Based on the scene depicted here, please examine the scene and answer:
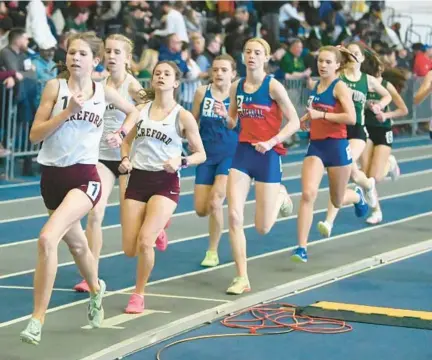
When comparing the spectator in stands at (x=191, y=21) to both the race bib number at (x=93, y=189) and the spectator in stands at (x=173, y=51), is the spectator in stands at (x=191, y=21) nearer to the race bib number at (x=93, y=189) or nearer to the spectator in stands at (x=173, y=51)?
the spectator in stands at (x=173, y=51)

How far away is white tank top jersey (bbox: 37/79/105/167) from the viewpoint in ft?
27.2

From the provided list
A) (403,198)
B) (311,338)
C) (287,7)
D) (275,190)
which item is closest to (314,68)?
(287,7)

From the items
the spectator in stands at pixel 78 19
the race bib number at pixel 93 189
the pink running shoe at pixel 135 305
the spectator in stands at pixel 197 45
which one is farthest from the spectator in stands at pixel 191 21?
the race bib number at pixel 93 189

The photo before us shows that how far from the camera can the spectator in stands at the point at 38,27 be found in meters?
19.7

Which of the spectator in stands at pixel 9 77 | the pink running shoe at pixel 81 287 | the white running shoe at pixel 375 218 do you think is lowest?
the white running shoe at pixel 375 218

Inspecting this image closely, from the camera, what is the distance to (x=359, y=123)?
1372 centimetres

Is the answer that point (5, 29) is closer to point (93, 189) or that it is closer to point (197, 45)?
point (197, 45)

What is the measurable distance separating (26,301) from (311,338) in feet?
8.36

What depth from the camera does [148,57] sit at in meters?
20.5

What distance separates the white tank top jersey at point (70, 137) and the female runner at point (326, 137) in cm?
365

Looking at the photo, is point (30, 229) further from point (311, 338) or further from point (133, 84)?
point (311, 338)

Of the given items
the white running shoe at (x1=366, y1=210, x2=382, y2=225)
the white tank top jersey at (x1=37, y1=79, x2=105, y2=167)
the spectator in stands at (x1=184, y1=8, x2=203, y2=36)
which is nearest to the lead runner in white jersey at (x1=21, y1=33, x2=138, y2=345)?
the white tank top jersey at (x1=37, y1=79, x2=105, y2=167)

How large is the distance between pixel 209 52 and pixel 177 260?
12009mm

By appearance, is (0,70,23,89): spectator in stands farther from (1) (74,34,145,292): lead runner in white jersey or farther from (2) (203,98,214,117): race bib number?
(1) (74,34,145,292): lead runner in white jersey
